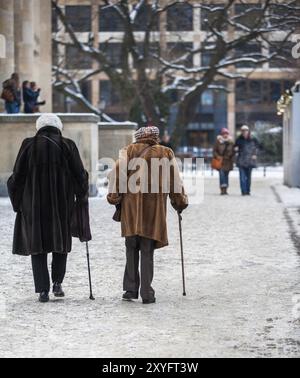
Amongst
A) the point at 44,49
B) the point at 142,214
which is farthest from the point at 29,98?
the point at 142,214

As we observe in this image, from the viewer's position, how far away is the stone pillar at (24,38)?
105ft

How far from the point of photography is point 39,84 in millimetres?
35188

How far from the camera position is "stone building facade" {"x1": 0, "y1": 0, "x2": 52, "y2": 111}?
28.7 metres

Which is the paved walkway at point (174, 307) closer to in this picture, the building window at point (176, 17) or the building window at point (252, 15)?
the building window at point (252, 15)

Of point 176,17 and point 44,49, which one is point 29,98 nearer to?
point 44,49

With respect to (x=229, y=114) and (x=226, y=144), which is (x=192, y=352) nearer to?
(x=226, y=144)

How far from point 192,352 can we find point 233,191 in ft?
74.1

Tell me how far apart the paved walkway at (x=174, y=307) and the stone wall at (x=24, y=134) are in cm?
861

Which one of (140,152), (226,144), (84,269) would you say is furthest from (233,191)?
(140,152)

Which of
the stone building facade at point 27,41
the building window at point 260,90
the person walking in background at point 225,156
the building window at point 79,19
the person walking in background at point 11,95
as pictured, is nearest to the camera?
the person walking in background at point 11,95

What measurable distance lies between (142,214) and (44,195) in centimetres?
93

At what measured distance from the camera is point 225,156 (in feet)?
89.7

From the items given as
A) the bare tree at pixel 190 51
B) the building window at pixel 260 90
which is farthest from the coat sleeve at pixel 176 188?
the building window at pixel 260 90

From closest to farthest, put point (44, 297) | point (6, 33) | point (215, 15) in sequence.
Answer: point (44, 297) < point (6, 33) < point (215, 15)
